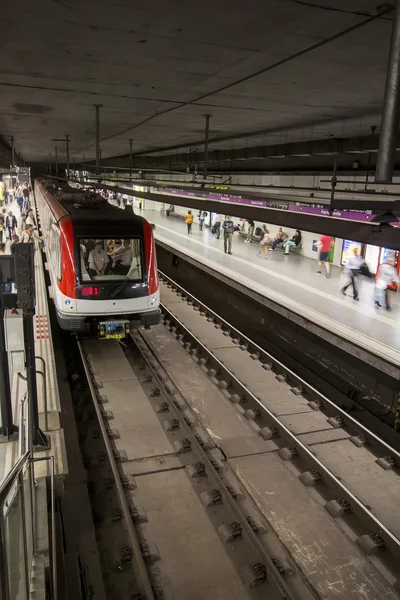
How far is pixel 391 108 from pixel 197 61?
2586 millimetres

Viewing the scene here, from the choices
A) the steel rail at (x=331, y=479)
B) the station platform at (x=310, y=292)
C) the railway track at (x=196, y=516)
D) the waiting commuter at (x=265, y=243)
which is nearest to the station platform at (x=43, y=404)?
the railway track at (x=196, y=516)

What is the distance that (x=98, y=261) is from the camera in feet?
26.7

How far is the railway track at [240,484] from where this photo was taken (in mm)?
4254

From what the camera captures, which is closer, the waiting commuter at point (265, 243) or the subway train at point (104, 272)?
the subway train at point (104, 272)

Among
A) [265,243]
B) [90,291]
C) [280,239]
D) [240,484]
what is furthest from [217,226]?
[240,484]

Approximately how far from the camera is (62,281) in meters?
8.07

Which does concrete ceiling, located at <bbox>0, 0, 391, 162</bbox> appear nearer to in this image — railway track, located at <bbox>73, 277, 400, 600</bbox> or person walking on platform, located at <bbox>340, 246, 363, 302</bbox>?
person walking on platform, located at <bbox>340, 246, 363, 302</bbox>

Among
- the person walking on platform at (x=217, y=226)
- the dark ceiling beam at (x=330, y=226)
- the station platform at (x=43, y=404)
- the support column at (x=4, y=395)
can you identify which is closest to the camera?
the dark ceiling beam at (x=330, y=226)

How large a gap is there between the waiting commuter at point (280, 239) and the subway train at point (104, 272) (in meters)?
12.0

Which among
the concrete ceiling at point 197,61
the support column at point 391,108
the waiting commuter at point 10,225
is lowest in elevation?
the waiting commuter at point 10,225

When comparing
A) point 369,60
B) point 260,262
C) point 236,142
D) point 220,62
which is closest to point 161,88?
point 220,62

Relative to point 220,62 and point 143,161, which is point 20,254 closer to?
point 220,62

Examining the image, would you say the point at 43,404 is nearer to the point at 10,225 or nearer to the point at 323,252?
the point at 323,252

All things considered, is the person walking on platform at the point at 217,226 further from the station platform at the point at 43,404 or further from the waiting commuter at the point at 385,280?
the station platform at the point at 43,404
